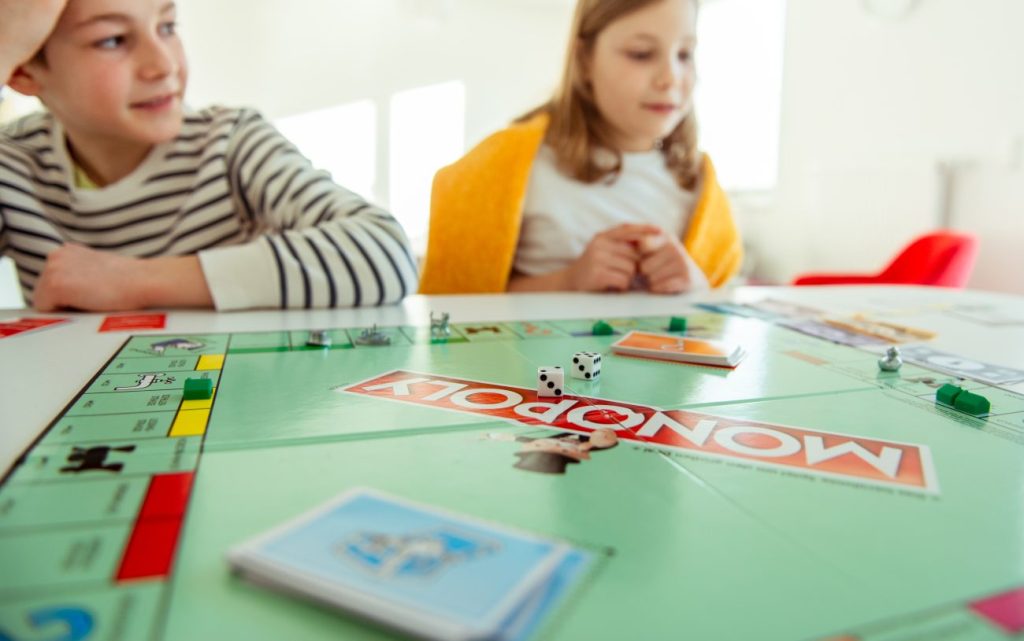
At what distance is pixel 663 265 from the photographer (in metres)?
1.02

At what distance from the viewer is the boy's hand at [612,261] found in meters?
1.02

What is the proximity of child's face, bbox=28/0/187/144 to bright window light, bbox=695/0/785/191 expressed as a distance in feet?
9.24

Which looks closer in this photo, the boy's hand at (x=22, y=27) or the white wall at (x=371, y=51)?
the boy's hand at (x=22, y=27)

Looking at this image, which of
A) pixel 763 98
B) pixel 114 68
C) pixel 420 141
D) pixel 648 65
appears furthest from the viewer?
pixel 420 141

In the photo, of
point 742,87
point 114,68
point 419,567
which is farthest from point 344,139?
point 419,567

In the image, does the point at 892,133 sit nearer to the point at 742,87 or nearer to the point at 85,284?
the point at 742,87

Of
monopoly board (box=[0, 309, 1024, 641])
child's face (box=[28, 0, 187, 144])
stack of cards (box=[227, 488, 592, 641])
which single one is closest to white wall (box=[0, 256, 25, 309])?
child's face (box=[28, 0, 187, 144])

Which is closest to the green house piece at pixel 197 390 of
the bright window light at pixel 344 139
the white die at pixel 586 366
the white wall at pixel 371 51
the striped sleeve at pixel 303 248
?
the white die at pixel 586 366

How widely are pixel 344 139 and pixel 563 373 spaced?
12.6ft

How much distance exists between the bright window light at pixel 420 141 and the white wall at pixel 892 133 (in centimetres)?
180

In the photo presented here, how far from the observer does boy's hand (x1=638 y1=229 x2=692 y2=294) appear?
1010 millimetres

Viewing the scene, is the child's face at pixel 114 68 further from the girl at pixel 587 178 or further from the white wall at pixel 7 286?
the white wall at pixel 7 286

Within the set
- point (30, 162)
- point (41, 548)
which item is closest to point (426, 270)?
A: point (30, 162)

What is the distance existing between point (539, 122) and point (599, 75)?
141 millimetres
